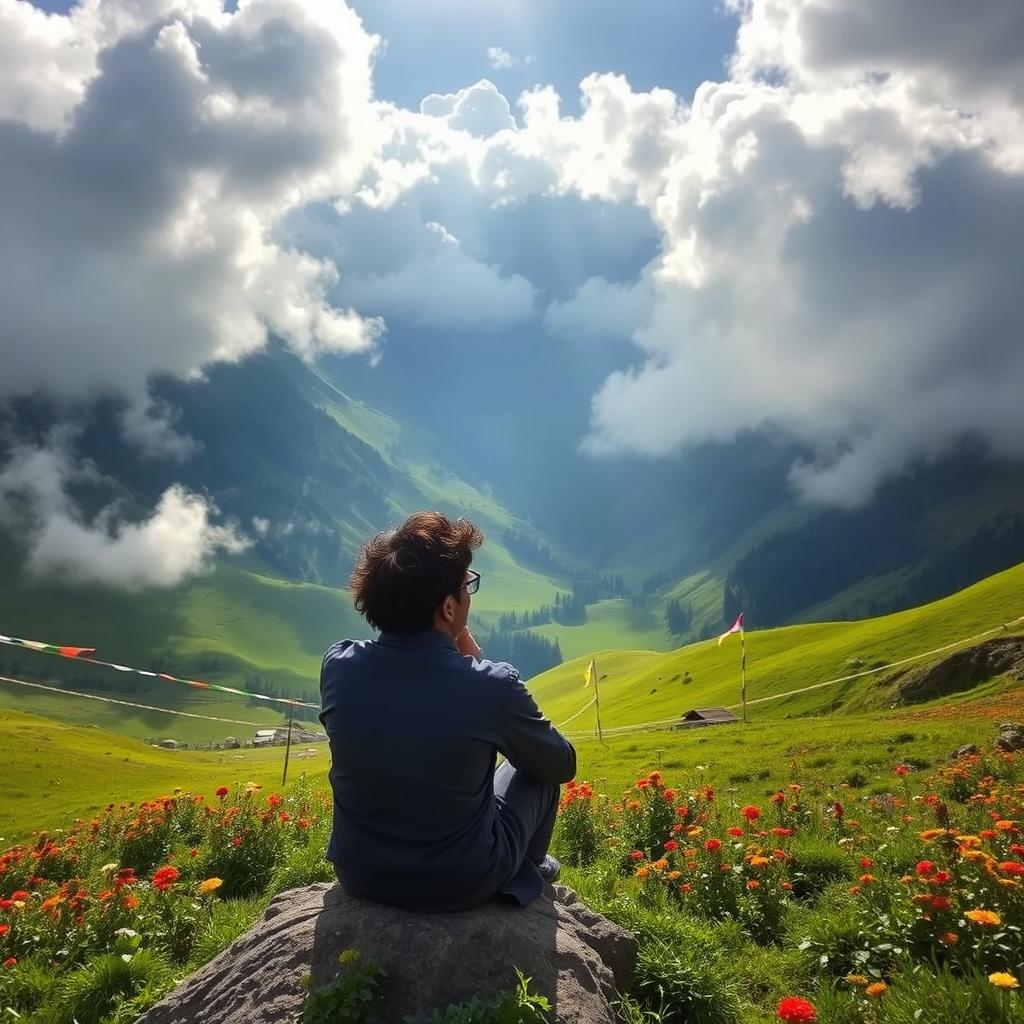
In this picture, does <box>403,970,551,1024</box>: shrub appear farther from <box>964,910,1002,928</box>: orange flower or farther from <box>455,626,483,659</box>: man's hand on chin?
<box>964,910,1002,928</box>: orange flower

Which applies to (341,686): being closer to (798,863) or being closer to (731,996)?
(731,996)

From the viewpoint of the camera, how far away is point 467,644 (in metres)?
5.58

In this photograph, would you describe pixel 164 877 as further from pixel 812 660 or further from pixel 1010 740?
pixel 812 660

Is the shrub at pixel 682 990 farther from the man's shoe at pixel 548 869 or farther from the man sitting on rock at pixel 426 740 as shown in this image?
the man sitting on rock at pixel 426 740

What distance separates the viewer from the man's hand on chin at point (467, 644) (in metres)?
5.43

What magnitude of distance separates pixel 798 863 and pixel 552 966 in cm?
559

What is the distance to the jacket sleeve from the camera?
180 inches

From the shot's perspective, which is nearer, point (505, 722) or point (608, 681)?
point (505, 722)

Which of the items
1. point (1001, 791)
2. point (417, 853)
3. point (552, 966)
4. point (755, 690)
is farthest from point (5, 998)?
point (755, 690)

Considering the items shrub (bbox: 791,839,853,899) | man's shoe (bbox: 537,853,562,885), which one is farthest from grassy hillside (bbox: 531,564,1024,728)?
man's shoe (bbox: 537,853,562,885)

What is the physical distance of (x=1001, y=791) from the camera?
10781 millimetres

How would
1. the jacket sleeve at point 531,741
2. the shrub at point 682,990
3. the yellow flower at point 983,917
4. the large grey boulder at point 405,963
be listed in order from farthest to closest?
the shrub at point 682,990 → the yellow flower at point 983,917 → the jacket sleeve at point 531,741 → the large grey boulder at point 405,963

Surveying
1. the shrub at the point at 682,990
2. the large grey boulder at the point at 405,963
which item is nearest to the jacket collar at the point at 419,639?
the large grey boulder at the point at 405,963

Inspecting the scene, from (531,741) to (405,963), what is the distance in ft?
4.92
